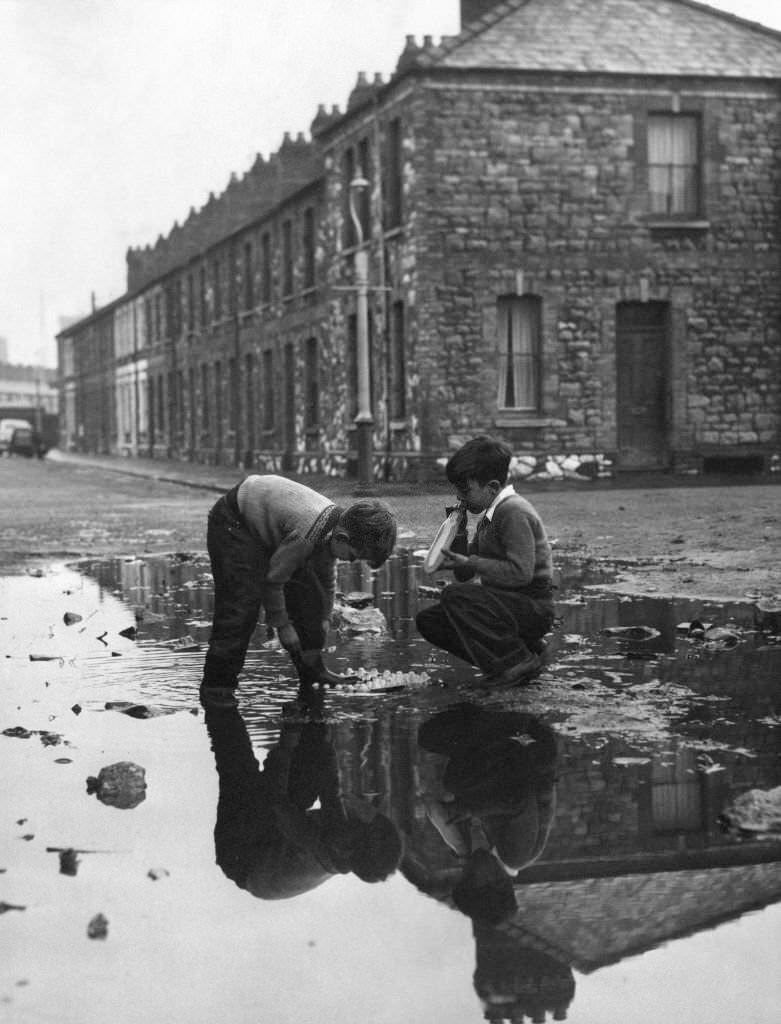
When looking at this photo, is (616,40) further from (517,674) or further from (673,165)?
(517,674)

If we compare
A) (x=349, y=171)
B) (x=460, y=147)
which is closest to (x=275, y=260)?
(x=349, y=171)

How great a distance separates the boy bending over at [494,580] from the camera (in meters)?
6.59

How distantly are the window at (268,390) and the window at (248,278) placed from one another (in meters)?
2.48

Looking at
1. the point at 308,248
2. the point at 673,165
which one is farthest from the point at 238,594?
the point at 308,248

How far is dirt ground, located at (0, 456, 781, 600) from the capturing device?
474 inches

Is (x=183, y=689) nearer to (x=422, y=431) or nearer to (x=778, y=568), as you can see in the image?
(x=778, y=568)

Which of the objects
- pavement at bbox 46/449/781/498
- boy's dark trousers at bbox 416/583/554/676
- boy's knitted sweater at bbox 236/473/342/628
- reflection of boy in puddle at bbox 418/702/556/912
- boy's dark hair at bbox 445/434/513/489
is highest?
boy's dark hair at bbox 445/434/513/489

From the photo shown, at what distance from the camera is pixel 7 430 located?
71000 mm

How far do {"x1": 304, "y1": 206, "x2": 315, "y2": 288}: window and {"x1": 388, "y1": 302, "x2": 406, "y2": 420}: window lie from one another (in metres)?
8.11

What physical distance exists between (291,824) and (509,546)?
2.51 metres

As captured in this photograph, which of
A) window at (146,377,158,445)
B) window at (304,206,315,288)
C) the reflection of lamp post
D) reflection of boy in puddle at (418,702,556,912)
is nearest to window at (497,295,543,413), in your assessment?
the reflection of lamp post

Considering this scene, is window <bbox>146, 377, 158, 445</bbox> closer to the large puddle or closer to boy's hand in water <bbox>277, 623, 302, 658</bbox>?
the large puddle

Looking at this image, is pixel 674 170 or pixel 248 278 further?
pixel 248 278

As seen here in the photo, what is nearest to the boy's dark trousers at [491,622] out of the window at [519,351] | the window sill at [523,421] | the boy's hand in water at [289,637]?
the boy's hand in water at [289,637]
